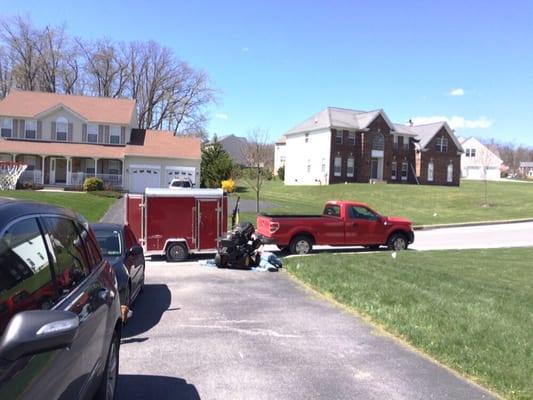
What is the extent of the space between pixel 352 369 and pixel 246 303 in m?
3.68

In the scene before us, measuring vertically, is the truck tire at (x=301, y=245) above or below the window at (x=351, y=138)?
below

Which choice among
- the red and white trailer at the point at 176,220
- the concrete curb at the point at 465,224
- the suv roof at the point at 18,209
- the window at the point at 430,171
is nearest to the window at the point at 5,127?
the concrete curb at the point at 465,224

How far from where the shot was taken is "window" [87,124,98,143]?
46531 millimetres

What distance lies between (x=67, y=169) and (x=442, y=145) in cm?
4050

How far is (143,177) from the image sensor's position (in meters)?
45.2

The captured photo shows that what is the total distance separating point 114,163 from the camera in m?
45.4

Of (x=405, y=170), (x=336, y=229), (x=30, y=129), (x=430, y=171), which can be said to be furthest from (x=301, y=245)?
(x=430, y=171)

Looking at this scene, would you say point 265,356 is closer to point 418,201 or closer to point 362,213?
point 362,213

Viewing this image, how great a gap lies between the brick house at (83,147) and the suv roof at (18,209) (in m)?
41.8

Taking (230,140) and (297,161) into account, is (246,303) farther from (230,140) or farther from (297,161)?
(230,140)

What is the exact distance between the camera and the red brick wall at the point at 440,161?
59.4m

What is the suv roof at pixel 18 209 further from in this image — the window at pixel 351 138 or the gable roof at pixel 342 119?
the window at pixel 351 138

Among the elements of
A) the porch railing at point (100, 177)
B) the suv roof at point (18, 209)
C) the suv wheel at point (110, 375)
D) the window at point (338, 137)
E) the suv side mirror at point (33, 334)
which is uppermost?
the window at point (338, 137)

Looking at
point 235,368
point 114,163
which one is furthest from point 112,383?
point 114,163
